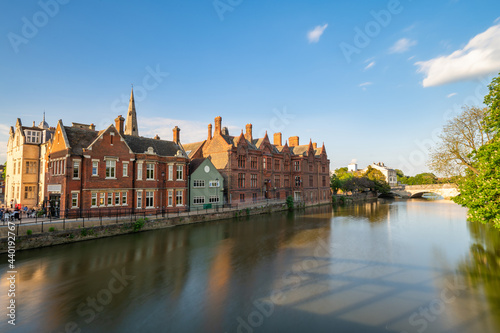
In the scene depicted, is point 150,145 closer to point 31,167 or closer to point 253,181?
point 31,167

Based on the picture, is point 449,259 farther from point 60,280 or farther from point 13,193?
point 13,193

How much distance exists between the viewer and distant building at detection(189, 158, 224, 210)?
36.7 metres

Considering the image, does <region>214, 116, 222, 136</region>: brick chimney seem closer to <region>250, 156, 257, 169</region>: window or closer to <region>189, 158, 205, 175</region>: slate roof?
<region>250, 156, 257, 169</region>: window

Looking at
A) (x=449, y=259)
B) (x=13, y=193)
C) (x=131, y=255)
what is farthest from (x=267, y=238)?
(x=13, y=193)

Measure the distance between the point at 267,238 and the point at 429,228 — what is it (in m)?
19.9

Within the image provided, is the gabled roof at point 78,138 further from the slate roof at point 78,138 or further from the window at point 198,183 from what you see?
the window at point 198,183

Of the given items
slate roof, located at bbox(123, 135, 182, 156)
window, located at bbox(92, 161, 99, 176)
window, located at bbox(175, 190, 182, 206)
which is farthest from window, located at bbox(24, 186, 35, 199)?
window, located at bbox(175, 190, 182, 206)

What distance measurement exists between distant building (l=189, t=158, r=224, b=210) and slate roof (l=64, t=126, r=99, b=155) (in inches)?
516

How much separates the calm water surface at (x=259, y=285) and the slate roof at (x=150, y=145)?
13127 mm

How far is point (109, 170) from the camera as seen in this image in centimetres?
2833

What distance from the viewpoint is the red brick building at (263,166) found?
43750mm

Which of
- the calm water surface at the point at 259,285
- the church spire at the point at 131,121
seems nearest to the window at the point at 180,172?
the calm water surface at the point at 259,285

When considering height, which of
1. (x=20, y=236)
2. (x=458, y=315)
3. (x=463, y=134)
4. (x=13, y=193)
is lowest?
(x=458, y=315)

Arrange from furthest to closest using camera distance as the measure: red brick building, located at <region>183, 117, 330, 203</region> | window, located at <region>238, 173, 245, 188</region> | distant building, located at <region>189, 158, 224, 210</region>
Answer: window, located at <region>238, 173, 245, 188</region> < red brick building, located at <region>183, 117, 330, 203</region> < distant building, located at <region>189, 158, 224, 210</region>
